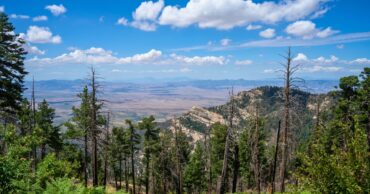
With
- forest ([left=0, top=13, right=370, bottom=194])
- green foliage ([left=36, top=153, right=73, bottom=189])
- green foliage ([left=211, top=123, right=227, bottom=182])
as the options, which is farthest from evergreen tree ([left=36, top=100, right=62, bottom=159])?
green foliage ([left=36, top=153, right=73, bottom=189])

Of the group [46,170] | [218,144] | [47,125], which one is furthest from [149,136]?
[46,170]

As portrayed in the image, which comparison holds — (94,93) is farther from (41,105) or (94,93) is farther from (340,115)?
(340,115)

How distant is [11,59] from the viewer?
31.8 m

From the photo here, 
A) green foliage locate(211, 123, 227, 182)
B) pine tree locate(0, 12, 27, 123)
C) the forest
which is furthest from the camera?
green foliage locate(211, 123, 227, 182)

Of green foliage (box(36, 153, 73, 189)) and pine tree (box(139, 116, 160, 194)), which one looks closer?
green foliage (box(36, 153, 73, 189))

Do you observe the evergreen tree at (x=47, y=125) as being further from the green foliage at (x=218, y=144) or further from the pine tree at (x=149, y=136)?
the green foliage at (x=218, y=144)

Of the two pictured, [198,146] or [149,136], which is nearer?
[149,136]

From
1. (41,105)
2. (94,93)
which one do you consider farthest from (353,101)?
(41,105)

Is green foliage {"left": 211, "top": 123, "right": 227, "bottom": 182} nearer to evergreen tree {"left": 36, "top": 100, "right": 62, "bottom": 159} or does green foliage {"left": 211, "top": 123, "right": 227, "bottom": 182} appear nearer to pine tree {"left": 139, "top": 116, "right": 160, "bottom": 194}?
pine tree {"left": 139, "top": 116, "right": 160, "bottom": 194}

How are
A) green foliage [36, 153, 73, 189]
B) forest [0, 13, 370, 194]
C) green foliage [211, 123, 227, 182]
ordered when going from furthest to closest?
green foliage [211, 123, 227, 182], green foliage [36, 153, 73, 189], forest [0, 13, 370, 194]

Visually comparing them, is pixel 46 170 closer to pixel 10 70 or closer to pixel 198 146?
pixel 10 70

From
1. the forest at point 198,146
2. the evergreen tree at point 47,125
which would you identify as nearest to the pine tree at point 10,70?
the forest at point 198,146

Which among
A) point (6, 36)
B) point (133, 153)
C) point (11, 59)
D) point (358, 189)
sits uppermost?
point (6, 36)

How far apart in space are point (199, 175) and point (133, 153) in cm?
1271
